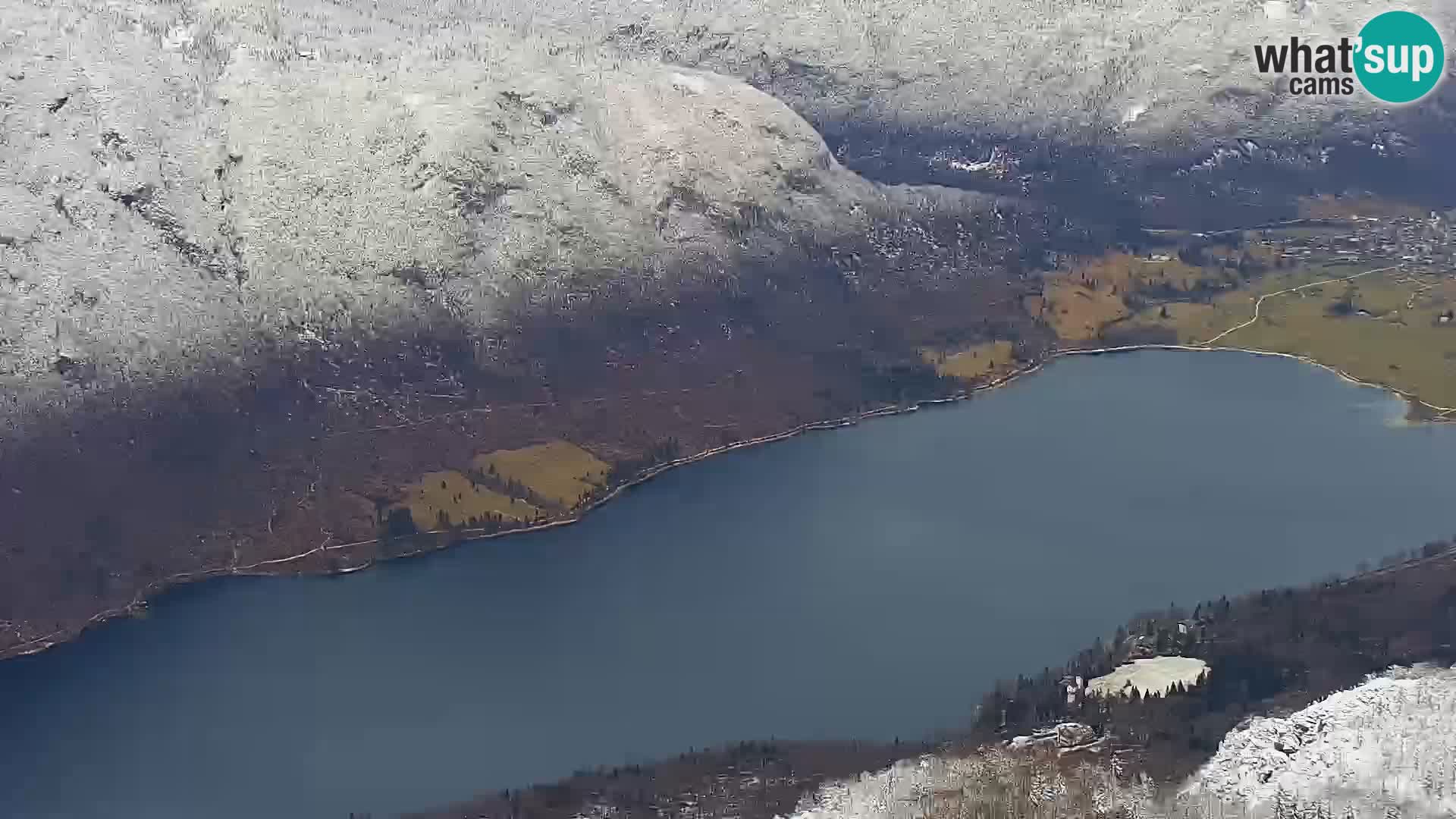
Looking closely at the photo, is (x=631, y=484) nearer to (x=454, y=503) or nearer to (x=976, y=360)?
(x=454, y=503)

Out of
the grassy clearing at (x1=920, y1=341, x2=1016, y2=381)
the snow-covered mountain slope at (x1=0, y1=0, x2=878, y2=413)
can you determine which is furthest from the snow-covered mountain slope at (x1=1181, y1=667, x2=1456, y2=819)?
the snow-covered mountain slope at (x1=0, y1=0, x2=878, y2=413)

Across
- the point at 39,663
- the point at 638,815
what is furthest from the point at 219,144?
the point at 638,815

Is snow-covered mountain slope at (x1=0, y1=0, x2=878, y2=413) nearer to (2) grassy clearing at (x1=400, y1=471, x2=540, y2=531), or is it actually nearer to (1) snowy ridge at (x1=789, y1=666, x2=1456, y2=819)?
(2) grassy clearing at (x1=400, y1=471, x2=540, y2=531)

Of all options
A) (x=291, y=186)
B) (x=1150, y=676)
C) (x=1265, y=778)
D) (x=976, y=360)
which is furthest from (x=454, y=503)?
(x=1265, y=778)

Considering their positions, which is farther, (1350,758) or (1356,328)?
(1356,328)

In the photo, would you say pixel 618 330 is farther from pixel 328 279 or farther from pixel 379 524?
pixel 379 524
